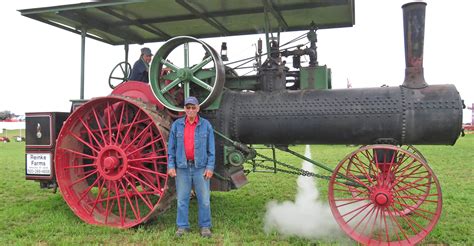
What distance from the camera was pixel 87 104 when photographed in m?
4.83

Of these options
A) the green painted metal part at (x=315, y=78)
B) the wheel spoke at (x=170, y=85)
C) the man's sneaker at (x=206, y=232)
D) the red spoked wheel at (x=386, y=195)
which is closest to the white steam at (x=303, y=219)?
the red spoked wheel at (x=386, y=195)

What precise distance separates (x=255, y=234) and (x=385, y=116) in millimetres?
1838

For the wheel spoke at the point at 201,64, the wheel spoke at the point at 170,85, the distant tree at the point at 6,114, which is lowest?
the wheel spoke at the point at 170,85

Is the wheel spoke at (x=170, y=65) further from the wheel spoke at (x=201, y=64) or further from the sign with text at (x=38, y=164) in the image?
the sign with text at (x=38, y=164)

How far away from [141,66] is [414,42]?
→ 3.20 m

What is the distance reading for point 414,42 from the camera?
→ 4293 millimetres

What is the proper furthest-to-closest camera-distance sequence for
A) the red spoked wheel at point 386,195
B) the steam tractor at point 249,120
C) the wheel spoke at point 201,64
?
the wheel spoke at point 201,64 < the steam tractor at point 249,120 < the red spoked wheel at point 386,195

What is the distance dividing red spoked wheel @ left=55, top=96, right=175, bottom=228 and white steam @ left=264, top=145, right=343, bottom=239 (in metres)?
1.29

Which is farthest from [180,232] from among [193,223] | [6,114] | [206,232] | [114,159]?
[6,114]

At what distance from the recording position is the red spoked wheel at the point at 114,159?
4617 millimetres

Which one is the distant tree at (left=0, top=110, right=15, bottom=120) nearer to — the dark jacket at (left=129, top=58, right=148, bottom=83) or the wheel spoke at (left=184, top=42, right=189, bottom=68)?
the dark jacket at (left=129, top=58, right=148, bottom=83)

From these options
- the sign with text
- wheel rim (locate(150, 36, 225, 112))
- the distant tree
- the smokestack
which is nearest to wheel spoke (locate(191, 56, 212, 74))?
wheel rim (locate(150, 36, 225, 112))

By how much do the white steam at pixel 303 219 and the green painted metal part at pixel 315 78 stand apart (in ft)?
5.10

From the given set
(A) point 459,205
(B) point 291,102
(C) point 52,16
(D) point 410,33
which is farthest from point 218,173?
(A) point 459,205
